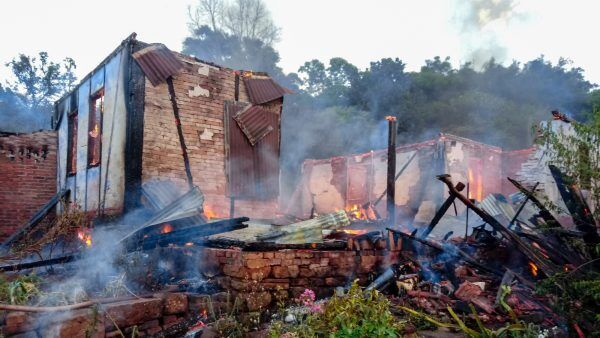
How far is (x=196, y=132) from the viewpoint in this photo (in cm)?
962

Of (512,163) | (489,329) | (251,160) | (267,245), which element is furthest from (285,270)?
(512,163)

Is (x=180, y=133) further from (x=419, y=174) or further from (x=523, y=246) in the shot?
(x=419, y=174)

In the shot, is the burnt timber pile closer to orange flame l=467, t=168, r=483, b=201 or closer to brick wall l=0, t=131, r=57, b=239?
brick wall l=0, t=131, r=57, b=239

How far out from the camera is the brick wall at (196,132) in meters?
9.01

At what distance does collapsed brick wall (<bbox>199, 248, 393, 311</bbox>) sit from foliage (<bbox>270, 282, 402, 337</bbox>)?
3.91 ft

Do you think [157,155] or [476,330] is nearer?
[476,330]

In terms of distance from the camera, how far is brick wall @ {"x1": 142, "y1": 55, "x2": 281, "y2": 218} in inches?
355

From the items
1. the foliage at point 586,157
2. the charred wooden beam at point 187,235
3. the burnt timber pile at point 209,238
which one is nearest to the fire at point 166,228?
the burnt timber pile at point 209,238

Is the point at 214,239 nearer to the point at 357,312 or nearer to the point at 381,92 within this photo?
the point at 357,312

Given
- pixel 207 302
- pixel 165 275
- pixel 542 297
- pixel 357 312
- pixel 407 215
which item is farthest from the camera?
pixel 407 215

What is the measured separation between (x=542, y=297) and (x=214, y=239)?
15.9 ft

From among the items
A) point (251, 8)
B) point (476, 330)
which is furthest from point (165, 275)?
point (251, 8)

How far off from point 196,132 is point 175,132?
0.53m

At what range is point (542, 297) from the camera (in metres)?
4.96
